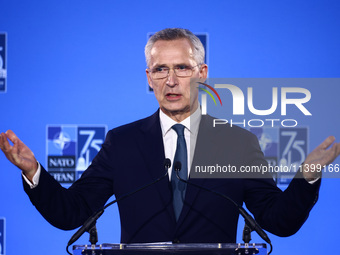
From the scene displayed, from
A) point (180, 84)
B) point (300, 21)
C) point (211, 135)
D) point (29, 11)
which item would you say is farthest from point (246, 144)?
point (29, 11)

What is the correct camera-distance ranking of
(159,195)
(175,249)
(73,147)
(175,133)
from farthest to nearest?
(73,147), (175,133), (159,195), (175,249)

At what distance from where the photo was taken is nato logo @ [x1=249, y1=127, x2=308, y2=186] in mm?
2279

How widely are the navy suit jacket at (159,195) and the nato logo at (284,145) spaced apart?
52cm

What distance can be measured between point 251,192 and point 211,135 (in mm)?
258

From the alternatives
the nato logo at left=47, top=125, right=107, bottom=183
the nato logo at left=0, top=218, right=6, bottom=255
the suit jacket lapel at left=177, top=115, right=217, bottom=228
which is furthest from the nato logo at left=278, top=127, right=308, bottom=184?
the nato logo at left=0, top=218, right=6, bottom=255

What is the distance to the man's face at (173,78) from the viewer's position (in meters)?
1.76

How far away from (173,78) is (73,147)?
108 cm

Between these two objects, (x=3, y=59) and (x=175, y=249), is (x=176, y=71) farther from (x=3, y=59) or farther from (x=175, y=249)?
(x=3, y=59)

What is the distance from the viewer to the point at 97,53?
2.70 metres

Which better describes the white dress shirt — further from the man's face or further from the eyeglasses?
the eyeglasses

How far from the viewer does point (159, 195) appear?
Result: 5.56ft

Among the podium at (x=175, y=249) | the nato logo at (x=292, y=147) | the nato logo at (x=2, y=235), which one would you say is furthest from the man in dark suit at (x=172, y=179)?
the nato logo at (x=2, y=235)

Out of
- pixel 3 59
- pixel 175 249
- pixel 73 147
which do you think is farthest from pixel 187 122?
pixel 3 59

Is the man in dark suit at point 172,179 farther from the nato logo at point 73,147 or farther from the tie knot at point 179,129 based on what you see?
A: the nato logo at point 73,147
